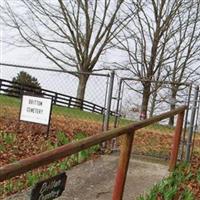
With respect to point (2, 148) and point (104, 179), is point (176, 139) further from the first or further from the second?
point (2, 148)

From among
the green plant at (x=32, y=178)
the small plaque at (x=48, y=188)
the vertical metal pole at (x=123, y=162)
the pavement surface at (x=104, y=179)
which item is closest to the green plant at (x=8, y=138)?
the pavement surface at (x=104, y=179)

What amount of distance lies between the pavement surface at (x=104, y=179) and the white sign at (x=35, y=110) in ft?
6.70

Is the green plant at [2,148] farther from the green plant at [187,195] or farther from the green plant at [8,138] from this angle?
the green plant at [187,195]

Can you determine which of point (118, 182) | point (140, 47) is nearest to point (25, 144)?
point (118, 182)

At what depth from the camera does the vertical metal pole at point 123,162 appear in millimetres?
4781

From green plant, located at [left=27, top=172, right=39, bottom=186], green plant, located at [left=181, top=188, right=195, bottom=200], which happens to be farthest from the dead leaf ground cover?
green plant, located at [left=27, top=172, right=39, bottom=186]

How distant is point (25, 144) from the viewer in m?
10.4

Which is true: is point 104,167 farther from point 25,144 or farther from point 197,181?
point 25,144

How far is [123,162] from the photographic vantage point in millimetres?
4879

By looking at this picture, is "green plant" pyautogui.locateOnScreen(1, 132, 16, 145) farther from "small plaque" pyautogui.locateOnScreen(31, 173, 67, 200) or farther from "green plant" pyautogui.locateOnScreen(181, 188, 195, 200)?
"small plaque" pyautogui.locateOnScreen(31, 173, 67, 200)

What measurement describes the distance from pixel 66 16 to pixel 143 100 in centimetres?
1330

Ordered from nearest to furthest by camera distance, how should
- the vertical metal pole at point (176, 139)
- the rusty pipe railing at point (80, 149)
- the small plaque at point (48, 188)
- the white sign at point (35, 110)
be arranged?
the rusty pipe railing at point (80, 149) < the small plaque at point (48, 188) < the vertical metal pole at point (176, 139) < the white sign at point (35, 110)

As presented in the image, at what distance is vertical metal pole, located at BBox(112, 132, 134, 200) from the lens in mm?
4781

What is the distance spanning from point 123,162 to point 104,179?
104 inches
